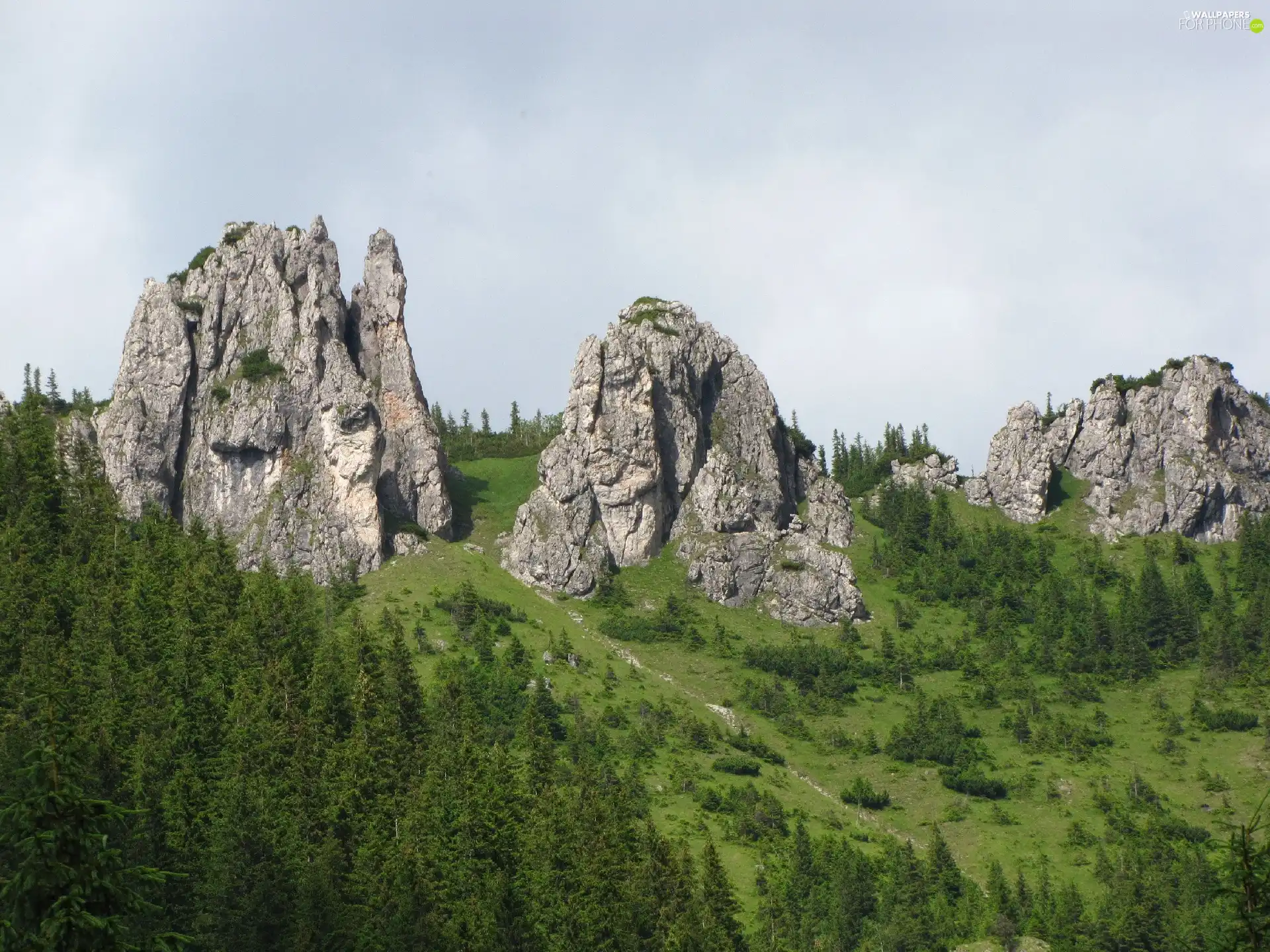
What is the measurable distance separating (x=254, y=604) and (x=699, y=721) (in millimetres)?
70118

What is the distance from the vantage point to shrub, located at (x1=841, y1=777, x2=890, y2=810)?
6422 inches

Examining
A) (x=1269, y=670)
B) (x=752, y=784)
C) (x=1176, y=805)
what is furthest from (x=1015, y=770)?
(x=1269, y=670)

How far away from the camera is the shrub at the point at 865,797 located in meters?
163

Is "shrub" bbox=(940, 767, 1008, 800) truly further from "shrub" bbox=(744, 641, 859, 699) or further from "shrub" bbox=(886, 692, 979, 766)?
"shrub" bbox=(744, 641, 859, 699)

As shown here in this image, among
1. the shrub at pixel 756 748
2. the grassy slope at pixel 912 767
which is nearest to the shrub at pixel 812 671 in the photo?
the grassy slope at pixel 912 767

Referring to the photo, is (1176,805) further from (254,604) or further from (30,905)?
(30,905)

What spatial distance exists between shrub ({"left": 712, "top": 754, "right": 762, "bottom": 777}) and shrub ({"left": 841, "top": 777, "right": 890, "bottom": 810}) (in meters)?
11.8

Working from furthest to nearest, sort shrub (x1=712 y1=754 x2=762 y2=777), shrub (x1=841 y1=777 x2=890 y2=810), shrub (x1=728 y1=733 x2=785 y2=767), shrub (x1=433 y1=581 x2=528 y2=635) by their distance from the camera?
shrub (x1=433 y1=581 x2=528 y2=635), shrub (x1=728 y1=733 x2=785 y2=767), shrub (x1=712 y1=754 x2=762 y2=777), shrub (x1=841 y1=777 x2=890 y2=810)

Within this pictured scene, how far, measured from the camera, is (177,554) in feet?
438

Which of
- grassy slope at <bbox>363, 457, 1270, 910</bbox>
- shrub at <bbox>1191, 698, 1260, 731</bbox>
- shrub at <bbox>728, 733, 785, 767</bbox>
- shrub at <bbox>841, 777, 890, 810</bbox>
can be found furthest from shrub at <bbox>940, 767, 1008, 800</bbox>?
shrub at <bbox>1191, 698, 1260, 731</bbox>

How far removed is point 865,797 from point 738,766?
16.7 meters

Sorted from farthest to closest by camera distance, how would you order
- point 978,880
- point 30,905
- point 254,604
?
point 978,880 < point 254,604 < point 30,905

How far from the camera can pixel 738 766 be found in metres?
164

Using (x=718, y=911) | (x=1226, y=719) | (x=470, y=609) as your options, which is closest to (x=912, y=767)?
(x=1226, y=719)
